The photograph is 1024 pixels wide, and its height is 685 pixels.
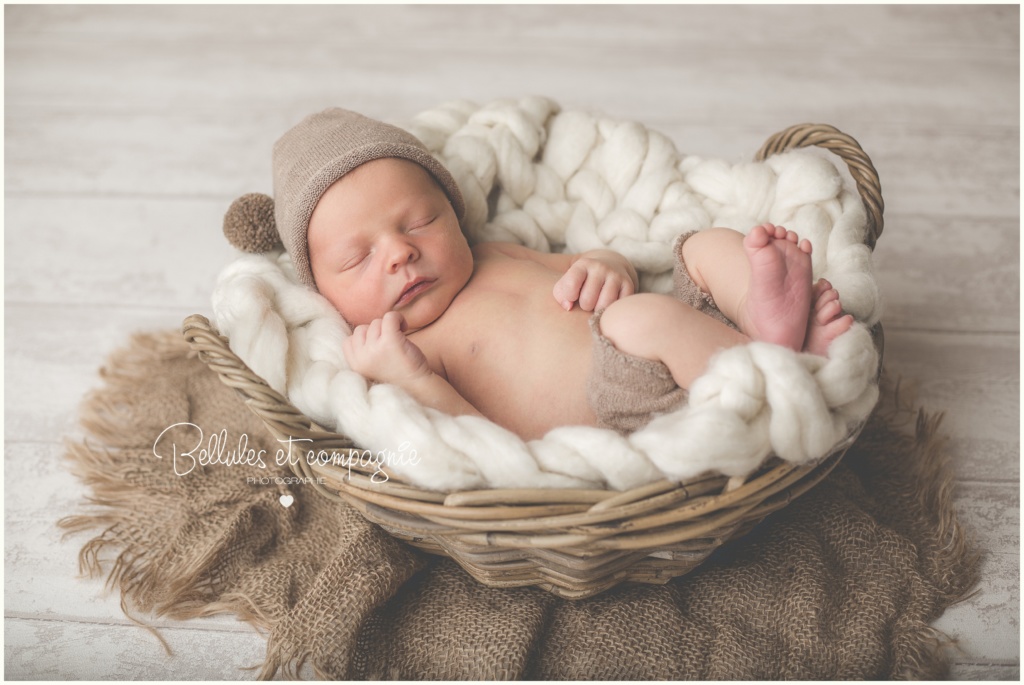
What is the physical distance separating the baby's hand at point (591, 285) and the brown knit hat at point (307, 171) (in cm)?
28

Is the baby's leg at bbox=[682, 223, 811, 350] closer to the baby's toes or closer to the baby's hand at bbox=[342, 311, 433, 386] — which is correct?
the baby's toes

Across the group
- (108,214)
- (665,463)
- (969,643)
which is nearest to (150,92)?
(108,214)

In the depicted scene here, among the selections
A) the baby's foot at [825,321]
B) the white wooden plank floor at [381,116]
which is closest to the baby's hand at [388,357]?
the white wooden plank floor at [381,116]

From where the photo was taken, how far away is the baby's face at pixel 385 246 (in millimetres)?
1296

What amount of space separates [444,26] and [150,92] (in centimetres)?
95

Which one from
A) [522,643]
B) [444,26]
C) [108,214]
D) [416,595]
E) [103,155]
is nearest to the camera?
[522,643]

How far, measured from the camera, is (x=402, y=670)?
114cm

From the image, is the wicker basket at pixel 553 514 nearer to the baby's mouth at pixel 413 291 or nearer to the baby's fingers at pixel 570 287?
the baby's mouth at pixel 413 291

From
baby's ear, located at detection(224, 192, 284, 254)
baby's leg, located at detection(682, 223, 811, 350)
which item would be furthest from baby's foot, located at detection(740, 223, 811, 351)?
baby's ear, located at detection(224, 192, 284, 254)

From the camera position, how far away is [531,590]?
4.00ft

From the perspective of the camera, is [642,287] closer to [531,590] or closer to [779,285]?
[779,285]

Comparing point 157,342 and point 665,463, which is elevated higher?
point 665,463

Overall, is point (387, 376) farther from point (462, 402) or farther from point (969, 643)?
point (969, 643)

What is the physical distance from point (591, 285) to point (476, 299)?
0.64 ft
